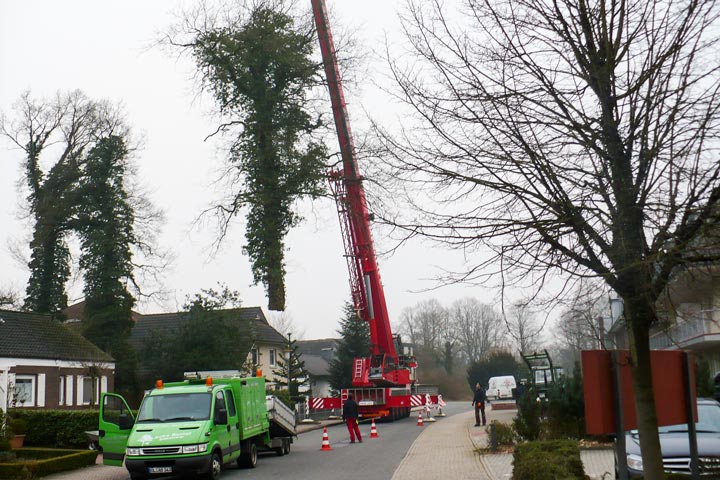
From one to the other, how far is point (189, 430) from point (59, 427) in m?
9.95

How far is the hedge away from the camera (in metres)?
17.6

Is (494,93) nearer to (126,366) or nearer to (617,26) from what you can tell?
Result: (617,26)

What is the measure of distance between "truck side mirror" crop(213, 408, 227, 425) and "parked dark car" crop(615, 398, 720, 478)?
8622 millimetres

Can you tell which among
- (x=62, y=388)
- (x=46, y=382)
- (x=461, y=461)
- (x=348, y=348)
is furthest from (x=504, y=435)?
(x=348, y=348)

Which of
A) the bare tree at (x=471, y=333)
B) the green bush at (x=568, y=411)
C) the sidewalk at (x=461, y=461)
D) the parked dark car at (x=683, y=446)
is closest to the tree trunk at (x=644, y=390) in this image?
the parked dark car at (x=683, y=446)

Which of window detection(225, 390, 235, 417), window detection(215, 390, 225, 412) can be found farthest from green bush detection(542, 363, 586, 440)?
window detection(215, 390, 225, 412)

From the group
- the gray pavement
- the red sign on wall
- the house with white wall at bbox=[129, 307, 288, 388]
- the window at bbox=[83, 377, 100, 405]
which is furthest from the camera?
the house with white wall at bbox=[129, 307, 288, 388]

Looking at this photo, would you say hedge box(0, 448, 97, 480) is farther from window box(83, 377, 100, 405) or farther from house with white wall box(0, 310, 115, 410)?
window box(83, 377, 100, 405)

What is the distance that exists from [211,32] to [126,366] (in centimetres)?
2252

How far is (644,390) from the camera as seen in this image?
22.0 ft

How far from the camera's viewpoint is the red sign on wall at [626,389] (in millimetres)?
7102

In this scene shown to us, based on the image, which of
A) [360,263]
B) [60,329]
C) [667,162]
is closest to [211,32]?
[360,263]

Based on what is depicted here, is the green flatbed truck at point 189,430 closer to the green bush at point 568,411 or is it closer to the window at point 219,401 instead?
the window at point 219,401

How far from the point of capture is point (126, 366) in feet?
135
